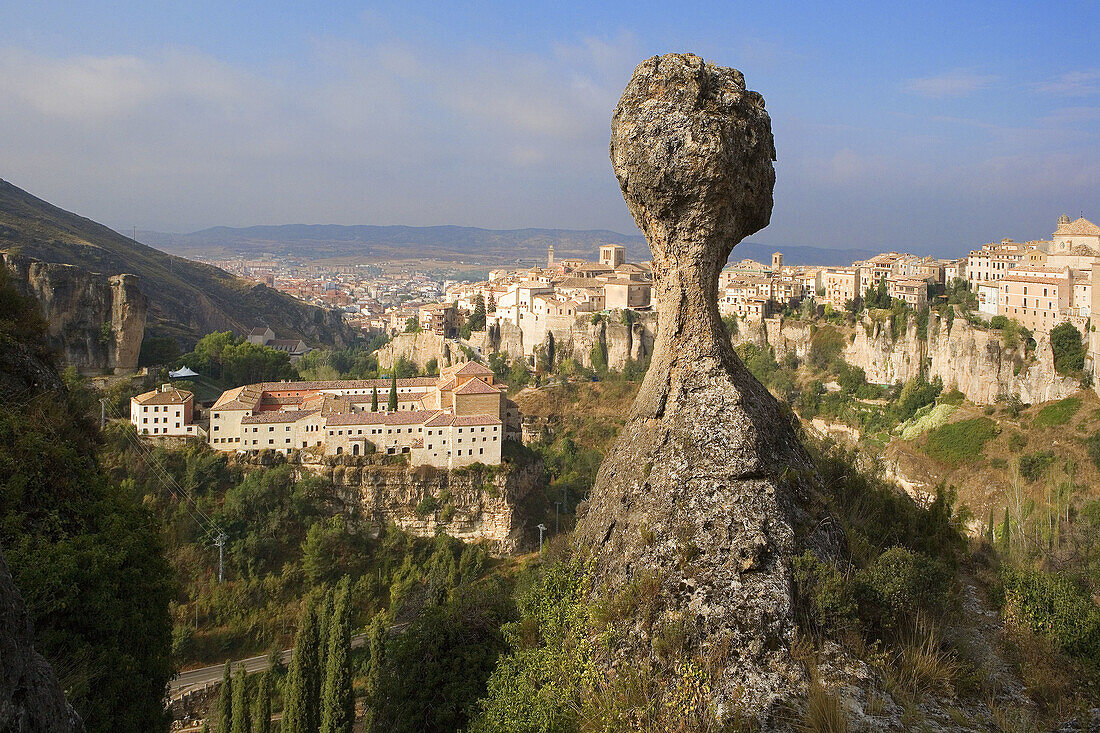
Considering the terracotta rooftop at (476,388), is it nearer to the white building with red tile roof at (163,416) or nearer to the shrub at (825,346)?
the white building with red tile roof at (163,416)

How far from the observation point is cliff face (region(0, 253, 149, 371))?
33469mm

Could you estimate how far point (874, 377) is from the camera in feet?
141

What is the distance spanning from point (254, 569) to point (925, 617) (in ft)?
78.9

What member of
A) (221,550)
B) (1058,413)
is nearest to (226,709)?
(221,550)

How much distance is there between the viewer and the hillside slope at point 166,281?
194ft

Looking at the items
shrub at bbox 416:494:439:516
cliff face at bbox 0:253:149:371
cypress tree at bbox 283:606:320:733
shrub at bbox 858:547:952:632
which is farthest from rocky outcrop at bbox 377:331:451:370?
shrub at bbox 858:547:952:632

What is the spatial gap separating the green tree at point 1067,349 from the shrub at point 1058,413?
1659mm

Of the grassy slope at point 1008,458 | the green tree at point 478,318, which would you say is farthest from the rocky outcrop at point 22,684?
the green tree at point 478,318

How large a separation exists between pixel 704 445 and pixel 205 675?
66.8ft

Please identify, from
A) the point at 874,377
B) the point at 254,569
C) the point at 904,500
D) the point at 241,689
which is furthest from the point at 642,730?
the point at 874,377

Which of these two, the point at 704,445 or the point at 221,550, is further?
A: the point at 221,550

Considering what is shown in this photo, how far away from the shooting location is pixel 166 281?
2960 inches

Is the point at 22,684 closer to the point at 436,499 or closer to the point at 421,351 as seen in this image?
the point at 436,499

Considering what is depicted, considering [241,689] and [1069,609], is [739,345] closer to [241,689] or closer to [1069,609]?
[241,689]
